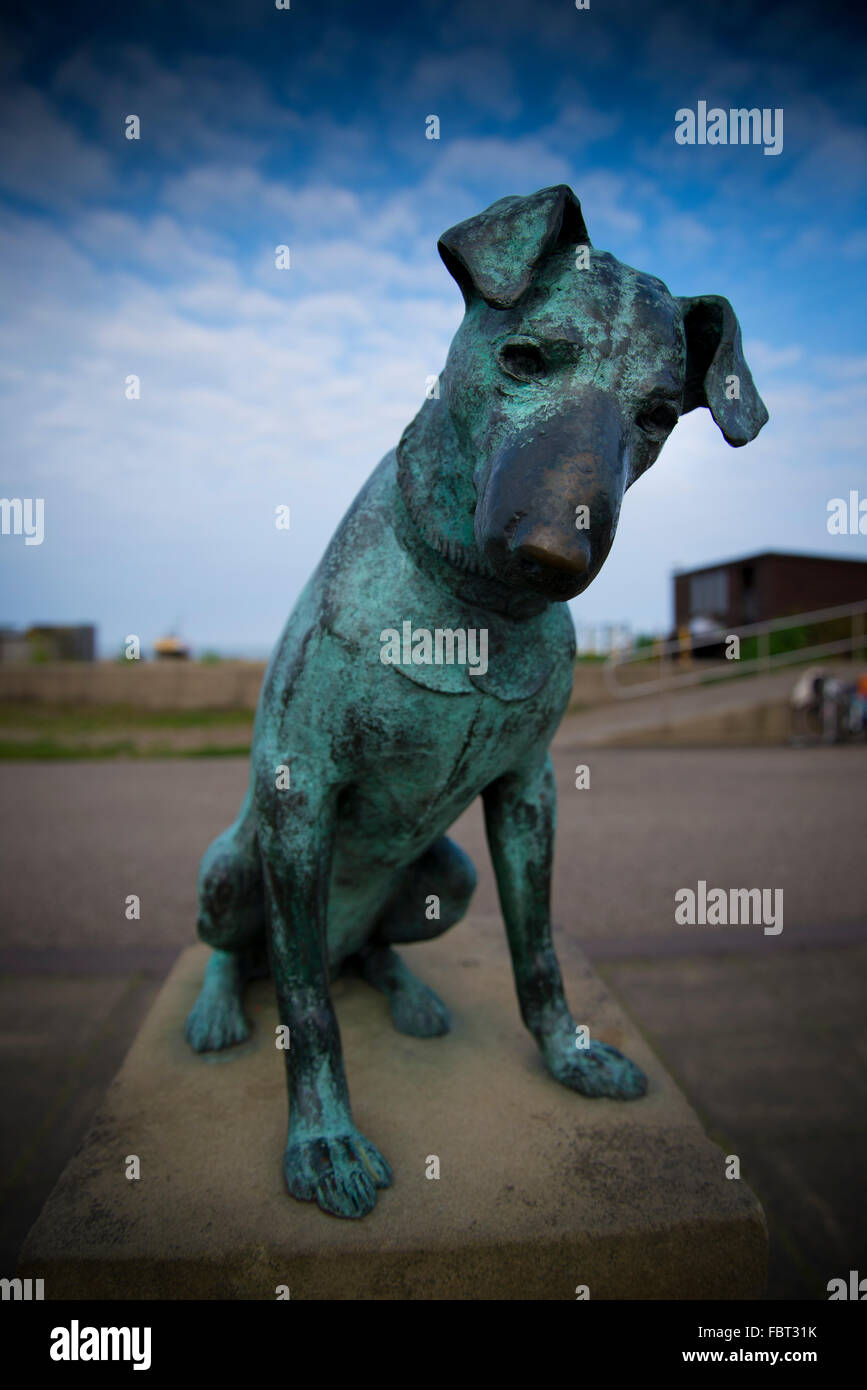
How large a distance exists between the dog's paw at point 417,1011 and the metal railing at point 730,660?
38.0 feet

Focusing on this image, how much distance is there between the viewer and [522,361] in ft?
4.49

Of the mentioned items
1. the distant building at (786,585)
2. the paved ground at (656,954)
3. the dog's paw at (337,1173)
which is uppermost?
the distant building at (786,585)

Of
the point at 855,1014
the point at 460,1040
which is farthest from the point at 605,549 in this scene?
the point at 855,1014

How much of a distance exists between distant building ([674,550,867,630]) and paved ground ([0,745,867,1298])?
14326mm

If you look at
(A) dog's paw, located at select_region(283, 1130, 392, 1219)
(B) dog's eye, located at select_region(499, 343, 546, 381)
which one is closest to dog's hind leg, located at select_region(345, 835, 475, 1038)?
(A) dog's paw, located at select_region(283, 1130, 392, 1219)

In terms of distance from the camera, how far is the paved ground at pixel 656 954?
101 inches

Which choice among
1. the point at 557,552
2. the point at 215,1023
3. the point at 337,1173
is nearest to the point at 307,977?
the point at 337,1173

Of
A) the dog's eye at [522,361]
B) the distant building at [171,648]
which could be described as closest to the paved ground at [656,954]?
the dog's eye at [522,361]

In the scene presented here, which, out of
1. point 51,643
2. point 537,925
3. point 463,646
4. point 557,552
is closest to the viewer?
point 557,552

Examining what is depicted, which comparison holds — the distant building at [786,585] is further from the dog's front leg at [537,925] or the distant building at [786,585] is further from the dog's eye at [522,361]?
→ the dog's eye at [522,361]

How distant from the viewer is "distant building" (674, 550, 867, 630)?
69.6 feet

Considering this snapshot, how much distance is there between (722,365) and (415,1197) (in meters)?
1.70

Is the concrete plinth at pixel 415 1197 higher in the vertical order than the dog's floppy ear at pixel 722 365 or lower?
lower

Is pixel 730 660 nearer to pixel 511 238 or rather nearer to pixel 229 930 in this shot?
pixel 229 930
